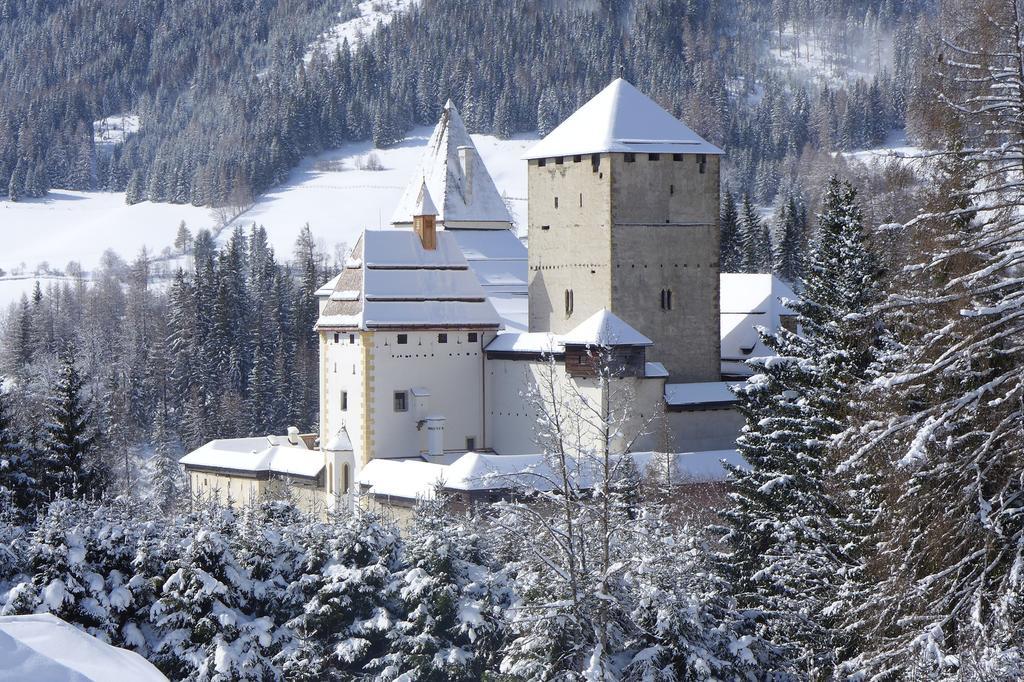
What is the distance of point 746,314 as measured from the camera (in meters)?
43.3

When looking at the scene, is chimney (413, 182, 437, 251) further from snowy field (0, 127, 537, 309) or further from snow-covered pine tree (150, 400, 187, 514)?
snowy field (0, 127, 537, 309)

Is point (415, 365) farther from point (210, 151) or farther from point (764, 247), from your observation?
point (210, 151)

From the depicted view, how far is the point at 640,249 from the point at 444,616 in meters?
19.2

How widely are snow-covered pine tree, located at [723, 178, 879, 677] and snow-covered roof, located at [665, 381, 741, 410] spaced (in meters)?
13.6

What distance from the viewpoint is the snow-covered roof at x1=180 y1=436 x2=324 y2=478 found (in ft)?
133

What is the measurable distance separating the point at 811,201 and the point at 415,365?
7299 centimetres

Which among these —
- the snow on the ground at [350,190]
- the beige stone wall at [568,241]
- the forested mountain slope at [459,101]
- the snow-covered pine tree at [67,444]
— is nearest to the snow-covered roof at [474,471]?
the beige stone wall at [568,241]

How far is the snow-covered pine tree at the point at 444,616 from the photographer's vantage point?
2141 centimetres

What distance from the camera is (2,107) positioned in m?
192

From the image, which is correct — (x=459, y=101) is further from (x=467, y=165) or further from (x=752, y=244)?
(x=467, y=165)

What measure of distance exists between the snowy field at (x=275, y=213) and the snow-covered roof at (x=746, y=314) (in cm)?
7557

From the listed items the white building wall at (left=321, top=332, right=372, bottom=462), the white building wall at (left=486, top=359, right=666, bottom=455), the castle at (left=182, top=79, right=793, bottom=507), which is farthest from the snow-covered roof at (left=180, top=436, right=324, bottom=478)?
the white building wall at (left=486, top=359, right=666, bottom=455)

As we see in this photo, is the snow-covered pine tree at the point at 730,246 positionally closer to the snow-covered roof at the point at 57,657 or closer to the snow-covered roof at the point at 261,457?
the snow-covered roof at the point at 261,457

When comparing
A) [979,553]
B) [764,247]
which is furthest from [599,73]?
[979,553]
